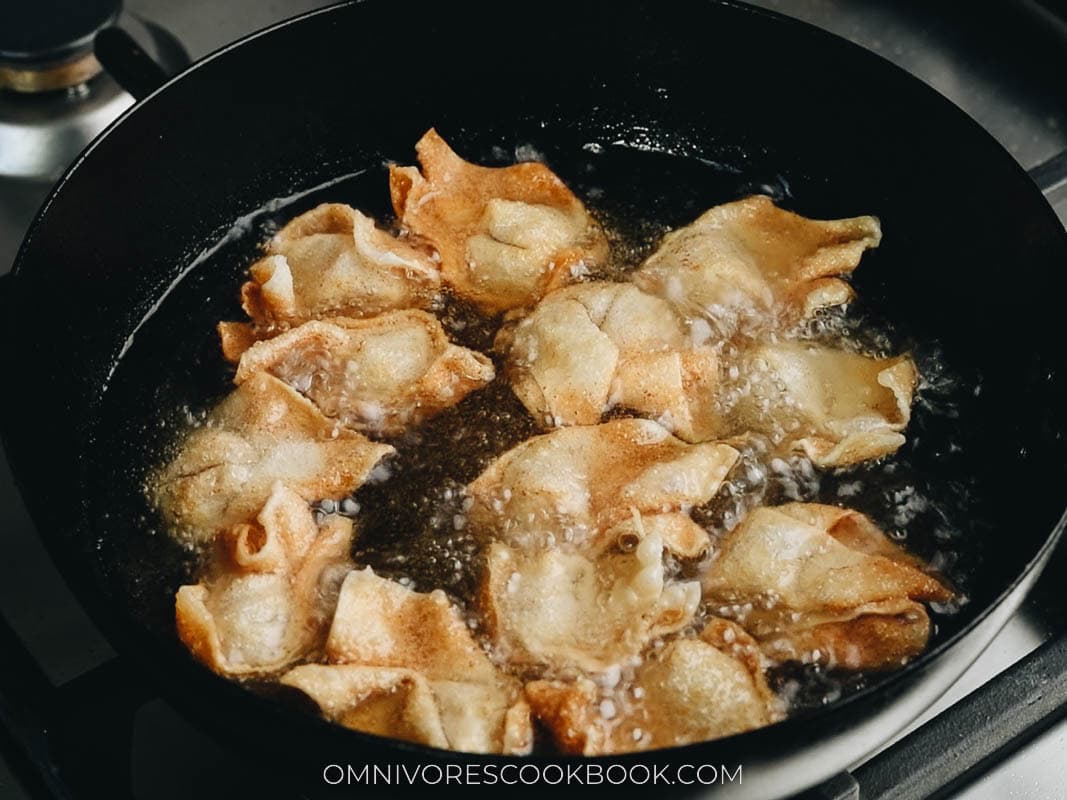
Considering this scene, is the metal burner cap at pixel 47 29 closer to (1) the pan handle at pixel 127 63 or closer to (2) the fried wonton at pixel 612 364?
(1) the pan handle at pixel 127 63

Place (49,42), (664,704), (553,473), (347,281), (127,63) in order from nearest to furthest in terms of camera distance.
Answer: (664,704), (553,473), (347,281), (127,63), (49,42)

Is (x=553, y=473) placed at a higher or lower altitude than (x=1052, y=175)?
lower

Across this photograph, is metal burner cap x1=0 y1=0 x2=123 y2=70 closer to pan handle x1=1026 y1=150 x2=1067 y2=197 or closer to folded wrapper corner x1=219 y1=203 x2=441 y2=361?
folded wrapper corner x1=219 y1=203 x2=441 y2=361

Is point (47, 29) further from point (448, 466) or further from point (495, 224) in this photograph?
point (448, 466)

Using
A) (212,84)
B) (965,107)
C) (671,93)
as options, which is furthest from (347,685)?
(965,107)

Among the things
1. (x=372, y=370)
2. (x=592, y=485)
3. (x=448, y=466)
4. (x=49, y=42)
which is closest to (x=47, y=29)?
(x=49, y=42)

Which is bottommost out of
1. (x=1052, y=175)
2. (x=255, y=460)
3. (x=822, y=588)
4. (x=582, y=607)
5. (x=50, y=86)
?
(x=50, y=86)

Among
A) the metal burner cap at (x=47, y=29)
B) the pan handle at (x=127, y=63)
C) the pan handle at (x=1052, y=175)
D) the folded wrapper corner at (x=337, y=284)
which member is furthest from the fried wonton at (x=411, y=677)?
the metal burner cap at (x=47, y=29)

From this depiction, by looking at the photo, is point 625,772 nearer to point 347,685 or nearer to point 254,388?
point 347,685
